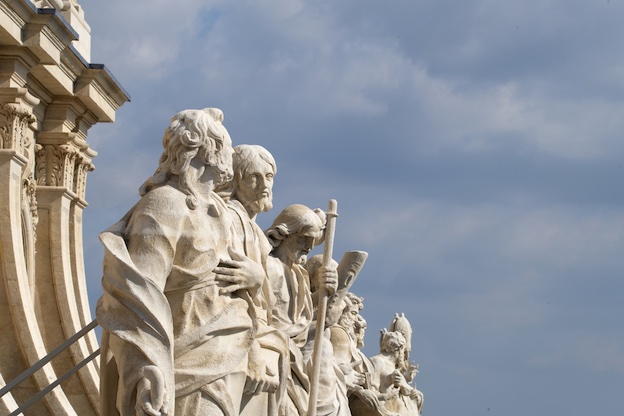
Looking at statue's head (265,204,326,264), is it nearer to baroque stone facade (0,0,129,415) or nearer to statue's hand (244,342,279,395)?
statue's hand (244,342,279,395)

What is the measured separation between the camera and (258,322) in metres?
8.46

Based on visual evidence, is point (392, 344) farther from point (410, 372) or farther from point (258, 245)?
point (258, 245)

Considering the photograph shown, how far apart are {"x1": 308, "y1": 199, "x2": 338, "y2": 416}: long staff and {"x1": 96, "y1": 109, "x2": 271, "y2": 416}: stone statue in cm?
231

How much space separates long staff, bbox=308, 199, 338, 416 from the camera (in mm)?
10656

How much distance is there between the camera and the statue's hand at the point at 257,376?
27.2ft

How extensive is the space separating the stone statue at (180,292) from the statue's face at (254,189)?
1.53m

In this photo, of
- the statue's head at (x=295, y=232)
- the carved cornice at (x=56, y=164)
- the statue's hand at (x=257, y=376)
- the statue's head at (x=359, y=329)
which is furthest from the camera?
the statue's head at (x=359, y=329)

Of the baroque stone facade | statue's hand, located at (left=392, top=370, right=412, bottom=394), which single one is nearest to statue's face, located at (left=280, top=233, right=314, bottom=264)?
the baroque stone facade

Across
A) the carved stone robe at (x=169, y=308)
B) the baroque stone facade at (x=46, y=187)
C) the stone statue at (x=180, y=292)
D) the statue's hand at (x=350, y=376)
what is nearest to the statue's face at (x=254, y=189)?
the stone statue at (x=180, y=292)

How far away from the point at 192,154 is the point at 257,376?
1.21m

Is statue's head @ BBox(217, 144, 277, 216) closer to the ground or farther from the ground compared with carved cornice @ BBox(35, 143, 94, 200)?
closer to the ground

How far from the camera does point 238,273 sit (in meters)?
8.14

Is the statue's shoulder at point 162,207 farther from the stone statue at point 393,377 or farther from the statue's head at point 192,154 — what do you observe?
the stone statue at point 393,377

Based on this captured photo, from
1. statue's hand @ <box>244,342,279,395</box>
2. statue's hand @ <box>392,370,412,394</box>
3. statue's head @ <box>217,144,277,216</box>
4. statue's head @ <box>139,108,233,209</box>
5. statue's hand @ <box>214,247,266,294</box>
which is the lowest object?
statue's hand @ <box>244,342,279,395</box>
